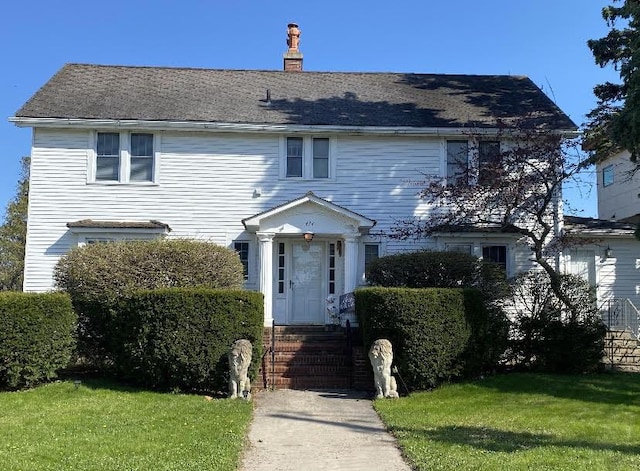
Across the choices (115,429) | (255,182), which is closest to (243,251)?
(255,182)

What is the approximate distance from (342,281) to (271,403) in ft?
19.3

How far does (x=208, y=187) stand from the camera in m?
17.0

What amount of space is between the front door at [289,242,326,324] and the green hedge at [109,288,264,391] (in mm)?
4745

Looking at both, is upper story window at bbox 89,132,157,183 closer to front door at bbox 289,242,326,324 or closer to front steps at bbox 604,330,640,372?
front door at bbox 289,242,326,324

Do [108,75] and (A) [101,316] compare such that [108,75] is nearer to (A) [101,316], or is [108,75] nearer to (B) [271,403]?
(A) [101,316]

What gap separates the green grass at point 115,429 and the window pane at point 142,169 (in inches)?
253

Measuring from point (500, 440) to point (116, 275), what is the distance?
799cm

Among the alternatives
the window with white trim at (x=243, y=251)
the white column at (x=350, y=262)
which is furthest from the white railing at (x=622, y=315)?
the window with white trim at (x=243, y=251)

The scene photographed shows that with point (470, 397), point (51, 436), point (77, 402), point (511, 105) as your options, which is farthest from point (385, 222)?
point (51, 436)

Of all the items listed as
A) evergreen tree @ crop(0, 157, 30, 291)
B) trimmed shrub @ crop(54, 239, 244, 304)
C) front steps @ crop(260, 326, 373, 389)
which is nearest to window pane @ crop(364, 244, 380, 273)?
front steps @ crop(260, 326, 373, 389)

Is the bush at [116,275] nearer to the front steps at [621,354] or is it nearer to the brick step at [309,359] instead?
the brick step at [309,359]

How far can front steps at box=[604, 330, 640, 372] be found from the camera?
13891mm

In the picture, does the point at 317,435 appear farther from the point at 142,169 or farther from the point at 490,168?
the point at 142,169

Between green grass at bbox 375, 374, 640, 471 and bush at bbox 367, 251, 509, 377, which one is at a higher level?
bush at bbox 367, 251, 509, 377
